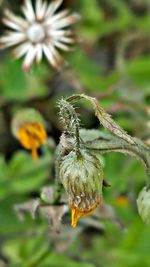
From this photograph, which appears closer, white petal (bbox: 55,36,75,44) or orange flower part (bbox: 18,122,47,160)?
orange flower part (bbox: 18,122,47,160)

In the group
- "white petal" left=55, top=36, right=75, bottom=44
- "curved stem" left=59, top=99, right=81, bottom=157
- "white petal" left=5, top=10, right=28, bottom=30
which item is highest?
"white petal" left=5, top=10, right=28, bottom=30

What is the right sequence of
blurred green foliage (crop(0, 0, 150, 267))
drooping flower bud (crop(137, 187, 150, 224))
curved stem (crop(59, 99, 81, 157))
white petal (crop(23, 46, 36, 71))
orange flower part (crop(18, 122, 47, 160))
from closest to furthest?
curved stem (crop(59, 99, 81, 157)), drooping flower bud (crop(137, 187, 150, 224)), orange flower part (crop(18, 122, 47, 160)), white petal (crop(23, 46, 36, 71)), blurred green foliage (crop(0, 0, 150, 267))

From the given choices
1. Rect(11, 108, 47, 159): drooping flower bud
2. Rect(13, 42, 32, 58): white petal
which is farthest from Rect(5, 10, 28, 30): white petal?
Rect(11, 108, 47, 159): drooping flower bud

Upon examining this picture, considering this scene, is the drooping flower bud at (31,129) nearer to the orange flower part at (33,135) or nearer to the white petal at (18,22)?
the orange flower part at (33,135)

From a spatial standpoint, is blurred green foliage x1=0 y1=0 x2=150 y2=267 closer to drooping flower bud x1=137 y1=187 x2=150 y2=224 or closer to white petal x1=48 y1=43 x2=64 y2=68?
white petal x1=48 y1=43 x2=64 y2=68

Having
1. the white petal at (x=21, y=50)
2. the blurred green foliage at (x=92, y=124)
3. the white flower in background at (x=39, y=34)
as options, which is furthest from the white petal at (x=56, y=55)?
the blurred green foliage at (x=92, y=124)

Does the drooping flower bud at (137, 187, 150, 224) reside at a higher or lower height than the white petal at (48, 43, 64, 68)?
lower

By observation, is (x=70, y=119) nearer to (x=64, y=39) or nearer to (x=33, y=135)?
(x=33, y=135)
